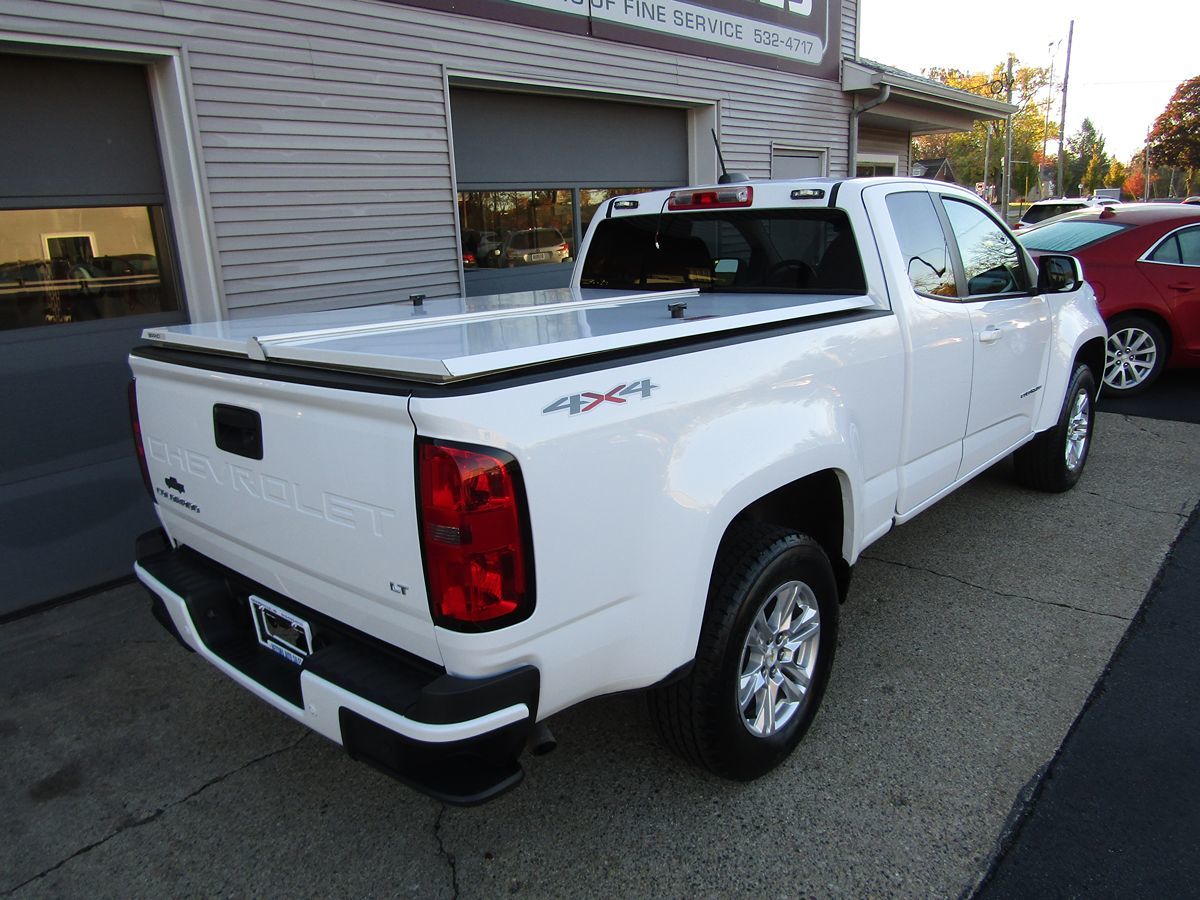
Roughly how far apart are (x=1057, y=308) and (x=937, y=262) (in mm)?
1497

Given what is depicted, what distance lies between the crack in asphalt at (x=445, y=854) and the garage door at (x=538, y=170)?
16.7 ft

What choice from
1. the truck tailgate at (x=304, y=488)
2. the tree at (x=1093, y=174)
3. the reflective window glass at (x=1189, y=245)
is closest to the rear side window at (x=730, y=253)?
the truck tailgate at (x=304, y=488)

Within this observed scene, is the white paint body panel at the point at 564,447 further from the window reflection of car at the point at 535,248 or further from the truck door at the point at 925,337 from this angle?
the window reflection of car at the point at 535,248

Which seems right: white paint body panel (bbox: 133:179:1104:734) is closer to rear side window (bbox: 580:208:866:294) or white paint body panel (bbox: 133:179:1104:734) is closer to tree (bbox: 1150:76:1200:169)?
rear side window (bbox: 580:208:866:294)

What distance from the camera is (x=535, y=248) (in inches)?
299

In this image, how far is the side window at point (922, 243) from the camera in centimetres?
351

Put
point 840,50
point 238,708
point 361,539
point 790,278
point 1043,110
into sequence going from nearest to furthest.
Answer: point 361,539 < point 238,708 < point 790,278 < point 840,50 < point 1043,110

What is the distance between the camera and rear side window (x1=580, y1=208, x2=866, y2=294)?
11.4 ft

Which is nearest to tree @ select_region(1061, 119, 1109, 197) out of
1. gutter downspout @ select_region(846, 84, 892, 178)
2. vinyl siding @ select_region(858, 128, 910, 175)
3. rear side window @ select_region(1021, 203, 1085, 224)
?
rear side window @ select_region(1021, 203, 1085, 224)

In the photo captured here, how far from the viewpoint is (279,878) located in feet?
7.95

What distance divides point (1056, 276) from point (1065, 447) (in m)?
1.14

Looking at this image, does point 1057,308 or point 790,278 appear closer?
point 790,278

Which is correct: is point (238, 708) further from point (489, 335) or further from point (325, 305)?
point (325, 305)

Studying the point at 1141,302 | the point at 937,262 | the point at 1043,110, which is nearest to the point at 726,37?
the point at 1141,302
